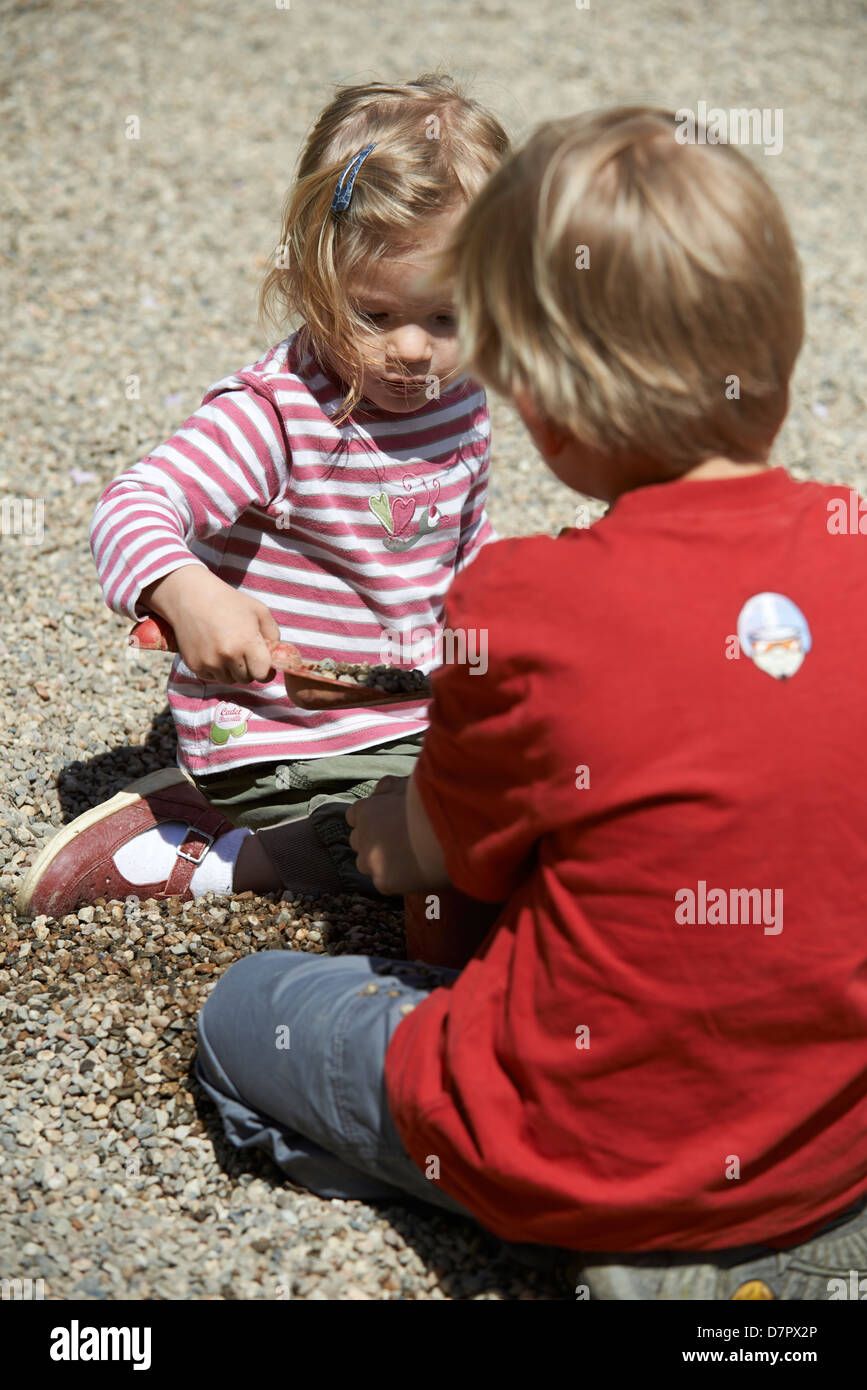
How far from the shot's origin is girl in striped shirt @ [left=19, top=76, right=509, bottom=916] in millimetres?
2344

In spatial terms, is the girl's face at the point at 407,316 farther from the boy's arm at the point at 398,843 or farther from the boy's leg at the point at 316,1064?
the boy's leg at the point at 316,1064

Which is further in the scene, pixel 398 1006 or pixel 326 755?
pixel 326 755

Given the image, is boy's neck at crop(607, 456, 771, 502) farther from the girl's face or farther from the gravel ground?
the gravel ground

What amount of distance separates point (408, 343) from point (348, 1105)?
1.36 m

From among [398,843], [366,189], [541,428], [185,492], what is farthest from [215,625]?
[366,189]

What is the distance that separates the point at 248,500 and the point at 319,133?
75cm

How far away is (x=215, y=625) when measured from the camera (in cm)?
211

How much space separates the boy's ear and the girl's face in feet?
2.57

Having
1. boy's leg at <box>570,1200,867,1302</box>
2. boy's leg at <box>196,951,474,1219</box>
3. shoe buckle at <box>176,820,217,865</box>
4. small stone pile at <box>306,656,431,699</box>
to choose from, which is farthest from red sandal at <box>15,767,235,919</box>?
boy's leg at <box>570,1200,867,1302</box>

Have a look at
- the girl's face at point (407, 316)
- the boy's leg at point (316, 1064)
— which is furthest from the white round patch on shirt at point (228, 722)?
the girl's face at point (407, 316)
